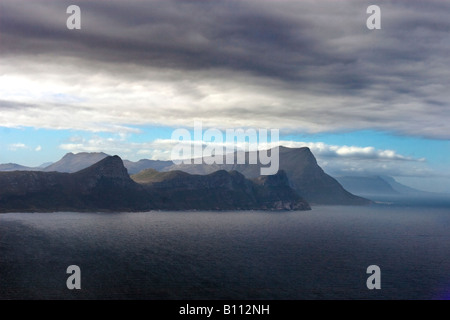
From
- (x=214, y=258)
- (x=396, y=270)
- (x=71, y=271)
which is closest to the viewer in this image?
(x=71, y=271)
